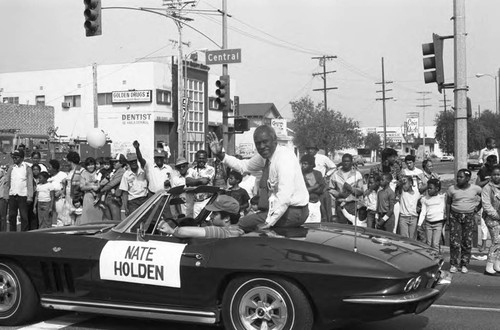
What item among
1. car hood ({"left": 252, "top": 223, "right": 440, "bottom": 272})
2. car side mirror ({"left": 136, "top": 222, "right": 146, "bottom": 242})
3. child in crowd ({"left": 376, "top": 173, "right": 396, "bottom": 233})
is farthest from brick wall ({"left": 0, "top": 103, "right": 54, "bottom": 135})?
car hood ({"left": 252, "top": 223, "right": 440, "bottom": 272})

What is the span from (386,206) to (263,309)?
17.9ft

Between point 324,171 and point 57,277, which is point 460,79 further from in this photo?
point 57,277

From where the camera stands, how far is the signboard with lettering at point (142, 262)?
15.6 feet

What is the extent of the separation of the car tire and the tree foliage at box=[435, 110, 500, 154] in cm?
5260

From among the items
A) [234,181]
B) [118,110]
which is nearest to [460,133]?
[234,181]

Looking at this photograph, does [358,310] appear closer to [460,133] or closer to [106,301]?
[106,301]

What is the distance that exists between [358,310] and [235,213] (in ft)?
5.24

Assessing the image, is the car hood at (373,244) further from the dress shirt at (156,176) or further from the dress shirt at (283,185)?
the dress shirt at (156,176)

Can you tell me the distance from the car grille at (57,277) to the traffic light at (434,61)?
7.87 meters

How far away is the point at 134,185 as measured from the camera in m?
10.2

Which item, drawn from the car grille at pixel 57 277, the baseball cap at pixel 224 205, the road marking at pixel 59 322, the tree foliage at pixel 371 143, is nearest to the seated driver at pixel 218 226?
the baseball cap at pixel 224 205

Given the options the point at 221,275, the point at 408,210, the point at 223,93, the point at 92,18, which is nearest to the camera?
the point at 221,275

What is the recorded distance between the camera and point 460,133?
420 inches

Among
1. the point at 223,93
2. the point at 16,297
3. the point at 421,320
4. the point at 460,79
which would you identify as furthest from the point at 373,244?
the point at 223,93
